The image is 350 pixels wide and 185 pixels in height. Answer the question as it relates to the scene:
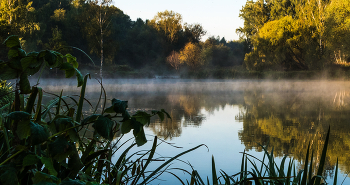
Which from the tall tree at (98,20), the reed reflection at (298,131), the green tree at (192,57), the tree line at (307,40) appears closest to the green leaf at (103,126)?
the reed reflection at (298,131)

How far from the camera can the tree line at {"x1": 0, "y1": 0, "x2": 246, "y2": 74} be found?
77.3ft

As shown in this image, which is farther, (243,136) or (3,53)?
(3,53)

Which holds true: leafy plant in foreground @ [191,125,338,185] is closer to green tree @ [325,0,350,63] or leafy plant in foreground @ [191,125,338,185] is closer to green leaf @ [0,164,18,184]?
green leaf @ [0,164,18,184]

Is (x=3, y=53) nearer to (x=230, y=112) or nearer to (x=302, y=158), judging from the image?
(x=230, y=112)

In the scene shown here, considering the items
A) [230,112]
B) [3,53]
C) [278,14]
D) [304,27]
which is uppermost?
[278,14]

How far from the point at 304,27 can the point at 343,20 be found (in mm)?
3082

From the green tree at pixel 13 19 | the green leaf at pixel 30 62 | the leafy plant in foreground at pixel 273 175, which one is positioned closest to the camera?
the green leaf at pixel 30 62

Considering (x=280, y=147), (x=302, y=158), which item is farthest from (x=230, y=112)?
(x=302, y=158)

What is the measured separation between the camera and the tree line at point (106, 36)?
23.6 m

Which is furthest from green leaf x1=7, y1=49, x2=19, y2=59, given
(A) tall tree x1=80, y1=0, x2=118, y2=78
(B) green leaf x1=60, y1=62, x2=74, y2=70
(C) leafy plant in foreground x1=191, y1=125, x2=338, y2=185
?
(A) tall tree x1=80, y1=0, x2=118, y2=78

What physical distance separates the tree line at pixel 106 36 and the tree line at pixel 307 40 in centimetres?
689

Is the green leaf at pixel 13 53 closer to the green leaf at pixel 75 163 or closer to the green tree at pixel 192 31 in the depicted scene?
the green leaf at pixel 75 163

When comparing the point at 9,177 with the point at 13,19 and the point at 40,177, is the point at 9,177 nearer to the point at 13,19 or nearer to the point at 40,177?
the point at 40,177

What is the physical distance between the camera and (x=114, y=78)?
98.8 ft
